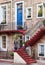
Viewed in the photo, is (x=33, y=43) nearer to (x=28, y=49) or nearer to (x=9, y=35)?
(x=28, y=49)

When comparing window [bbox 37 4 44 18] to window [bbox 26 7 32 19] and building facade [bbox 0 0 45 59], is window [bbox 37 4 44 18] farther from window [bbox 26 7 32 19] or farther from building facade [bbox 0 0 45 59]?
window [bbox 26 7 32 19]

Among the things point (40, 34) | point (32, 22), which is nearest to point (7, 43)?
point (32, 22)

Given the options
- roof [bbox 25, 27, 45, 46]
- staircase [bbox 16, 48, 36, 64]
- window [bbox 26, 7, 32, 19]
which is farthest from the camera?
window [bbox 26, 7, 32, 19]

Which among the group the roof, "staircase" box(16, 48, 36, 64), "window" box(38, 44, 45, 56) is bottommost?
"staircase" box(16, 48, 36, 64)

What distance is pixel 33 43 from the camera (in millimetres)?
26312

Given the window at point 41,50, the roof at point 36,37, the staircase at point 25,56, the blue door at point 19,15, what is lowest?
the staircase at point 25,56

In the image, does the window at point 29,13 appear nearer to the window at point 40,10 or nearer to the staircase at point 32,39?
the window at point 40,10

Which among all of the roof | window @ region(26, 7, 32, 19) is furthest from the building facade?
the roof

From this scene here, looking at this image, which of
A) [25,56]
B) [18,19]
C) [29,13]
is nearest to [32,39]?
[25,56]

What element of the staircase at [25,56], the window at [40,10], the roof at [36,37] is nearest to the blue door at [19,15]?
the window at [40,10]

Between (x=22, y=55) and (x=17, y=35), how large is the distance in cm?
361

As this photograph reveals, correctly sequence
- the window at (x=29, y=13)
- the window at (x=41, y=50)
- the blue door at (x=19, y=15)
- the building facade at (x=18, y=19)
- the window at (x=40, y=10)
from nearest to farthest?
the window at (x=41, y=50) < the window at (x=40, y=10) < the building facade at (x=18, y=19) < the window at (x=29, y=13) < the blue door at (x=19, y=15)

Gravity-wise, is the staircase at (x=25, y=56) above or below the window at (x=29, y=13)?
below

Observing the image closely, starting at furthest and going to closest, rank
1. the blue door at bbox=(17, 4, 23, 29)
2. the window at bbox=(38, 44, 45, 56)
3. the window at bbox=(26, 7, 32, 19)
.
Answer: the blue door at bbox=(17, 4, 23, 29)
the window at bbox=(26, 7, 32, 19)
the window at bbox=(38, 44, 45, 56)
